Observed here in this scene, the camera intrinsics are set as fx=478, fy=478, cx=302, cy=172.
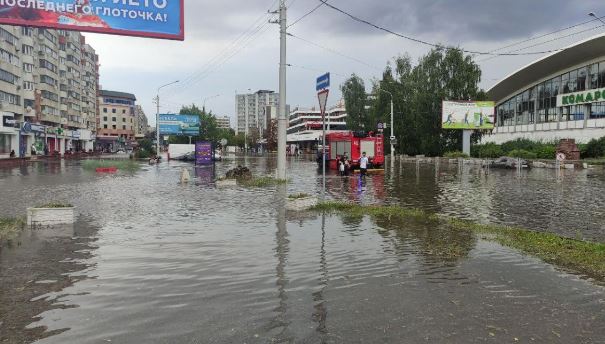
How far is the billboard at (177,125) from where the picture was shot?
3349 inches

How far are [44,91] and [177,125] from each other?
21.6 metres

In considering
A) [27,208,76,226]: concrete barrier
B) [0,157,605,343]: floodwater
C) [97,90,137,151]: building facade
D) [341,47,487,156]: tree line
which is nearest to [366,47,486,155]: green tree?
[341,47,487,156]: tree line

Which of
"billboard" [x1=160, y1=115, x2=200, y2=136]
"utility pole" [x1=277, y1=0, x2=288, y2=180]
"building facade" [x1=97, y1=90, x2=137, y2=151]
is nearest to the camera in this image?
"utility pole" [x1=277, y1=0, x2=288, y2=180]

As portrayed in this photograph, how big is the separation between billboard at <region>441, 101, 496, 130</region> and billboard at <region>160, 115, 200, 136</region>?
46.7 m

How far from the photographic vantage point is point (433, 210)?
13898 millimetres

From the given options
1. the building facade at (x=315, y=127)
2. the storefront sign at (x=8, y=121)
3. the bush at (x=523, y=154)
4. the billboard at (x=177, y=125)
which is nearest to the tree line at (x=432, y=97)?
the bush at (x=523, y=154)

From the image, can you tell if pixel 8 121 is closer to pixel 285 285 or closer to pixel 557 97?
pixel 285 285

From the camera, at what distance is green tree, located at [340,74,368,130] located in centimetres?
8650

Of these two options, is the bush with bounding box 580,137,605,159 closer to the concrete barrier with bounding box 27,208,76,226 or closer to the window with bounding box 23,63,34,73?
the concrete barrier with bounding box 27,208,76,226

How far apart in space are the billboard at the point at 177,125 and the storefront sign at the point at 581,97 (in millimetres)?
59146

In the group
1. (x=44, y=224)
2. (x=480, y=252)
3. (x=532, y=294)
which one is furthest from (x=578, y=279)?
(x=44, y=224)

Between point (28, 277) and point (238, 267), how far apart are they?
289 cm

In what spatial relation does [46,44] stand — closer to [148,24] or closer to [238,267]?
[148,24]

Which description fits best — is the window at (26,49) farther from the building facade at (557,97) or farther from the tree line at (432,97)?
the building facade at (557,97)
